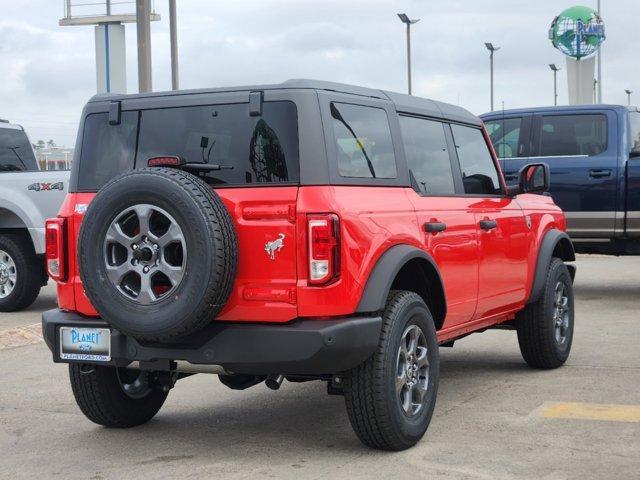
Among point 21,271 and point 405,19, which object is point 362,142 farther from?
point 405,19

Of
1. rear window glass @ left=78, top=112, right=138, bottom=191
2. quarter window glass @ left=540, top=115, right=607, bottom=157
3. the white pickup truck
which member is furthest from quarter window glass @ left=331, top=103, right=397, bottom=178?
quarter window glass @ left=540, top=115, right=607, bottom=157

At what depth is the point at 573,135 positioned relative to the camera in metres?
13.1

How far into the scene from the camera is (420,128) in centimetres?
669

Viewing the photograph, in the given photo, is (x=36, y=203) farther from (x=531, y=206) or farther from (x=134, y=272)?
(x=134, y=272)

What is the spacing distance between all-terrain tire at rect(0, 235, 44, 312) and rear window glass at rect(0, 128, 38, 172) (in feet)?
3.59

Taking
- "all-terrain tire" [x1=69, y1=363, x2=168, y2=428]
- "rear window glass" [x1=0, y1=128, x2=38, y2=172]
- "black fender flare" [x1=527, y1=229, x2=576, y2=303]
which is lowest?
"all-terrain tire" [x1=69, y1=363, x2=168, y2=428]

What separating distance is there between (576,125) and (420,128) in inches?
270

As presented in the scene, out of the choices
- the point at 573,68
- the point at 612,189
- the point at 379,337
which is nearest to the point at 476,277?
the point at 379,337

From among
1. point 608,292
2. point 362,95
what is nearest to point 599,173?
point 608,292

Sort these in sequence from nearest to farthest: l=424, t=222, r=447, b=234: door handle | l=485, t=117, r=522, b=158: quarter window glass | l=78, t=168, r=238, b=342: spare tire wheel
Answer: l=78, t=168, r=238, b=342: spare tire wheel
l=424, t=222, r=447, b=234: door handle
l=485, t=117, r=522, b=158: quarter window glass

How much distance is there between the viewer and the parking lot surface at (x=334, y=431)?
5477 mm

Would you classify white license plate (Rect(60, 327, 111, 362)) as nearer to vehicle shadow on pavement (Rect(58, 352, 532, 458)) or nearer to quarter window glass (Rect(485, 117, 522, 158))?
vehicle shadow on pavement (Rect(58, 352, 532, 458))

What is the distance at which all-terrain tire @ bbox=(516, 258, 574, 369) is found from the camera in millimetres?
8031

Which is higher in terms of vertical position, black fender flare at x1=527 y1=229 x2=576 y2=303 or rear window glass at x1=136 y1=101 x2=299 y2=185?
rear window glass at x1=136 y1=101 x2=299 y2=185
